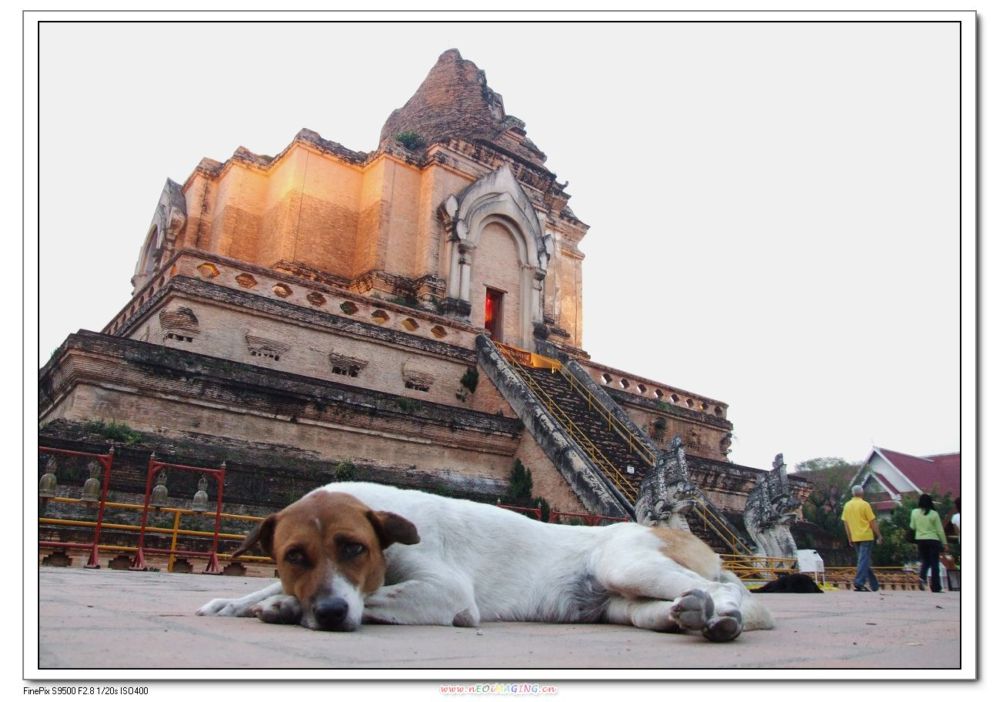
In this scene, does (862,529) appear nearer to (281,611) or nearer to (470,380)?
(470,380)

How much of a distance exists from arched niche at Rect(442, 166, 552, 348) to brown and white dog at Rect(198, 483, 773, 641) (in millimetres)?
15886

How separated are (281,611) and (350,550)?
0.36 metres

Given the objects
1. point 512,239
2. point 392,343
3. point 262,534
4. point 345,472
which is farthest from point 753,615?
point 512,239

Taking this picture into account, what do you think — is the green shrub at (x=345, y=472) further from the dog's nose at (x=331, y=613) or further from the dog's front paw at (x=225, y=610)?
the dog's nose at (x=331, y=613)

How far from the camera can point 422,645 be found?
287 cm

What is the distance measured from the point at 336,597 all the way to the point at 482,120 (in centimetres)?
2375

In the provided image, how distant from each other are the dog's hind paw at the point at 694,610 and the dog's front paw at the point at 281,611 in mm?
1495

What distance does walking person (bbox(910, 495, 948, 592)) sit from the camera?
930 centimetres

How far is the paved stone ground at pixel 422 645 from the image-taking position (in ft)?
8.29

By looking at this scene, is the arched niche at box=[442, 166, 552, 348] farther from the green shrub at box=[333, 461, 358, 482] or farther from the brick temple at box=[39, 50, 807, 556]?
the green shrub at box=[333, 461, 358, 482]

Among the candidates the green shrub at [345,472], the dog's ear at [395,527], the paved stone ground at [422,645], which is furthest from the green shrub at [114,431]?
the dog's ear at [395,527]
